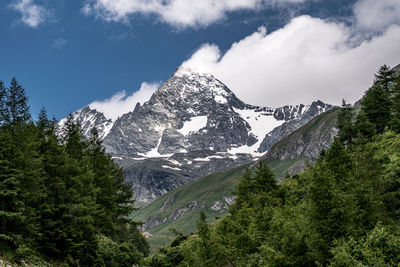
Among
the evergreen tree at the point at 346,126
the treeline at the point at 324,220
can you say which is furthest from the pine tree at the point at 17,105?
the evergreen tree at the point at 346,126

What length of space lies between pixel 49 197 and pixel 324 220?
23475 millimetres

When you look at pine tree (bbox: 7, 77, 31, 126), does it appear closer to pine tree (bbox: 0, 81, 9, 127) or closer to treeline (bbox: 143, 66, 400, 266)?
pine tree (bbox: 0, 81, 9, 127)

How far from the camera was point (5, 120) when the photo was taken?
125 feet

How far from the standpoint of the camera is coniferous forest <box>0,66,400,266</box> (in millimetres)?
23469

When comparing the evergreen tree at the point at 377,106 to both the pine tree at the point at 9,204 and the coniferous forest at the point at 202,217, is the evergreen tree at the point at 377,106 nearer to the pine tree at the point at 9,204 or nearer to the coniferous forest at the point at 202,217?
the coniferous forest at the point at 202,217

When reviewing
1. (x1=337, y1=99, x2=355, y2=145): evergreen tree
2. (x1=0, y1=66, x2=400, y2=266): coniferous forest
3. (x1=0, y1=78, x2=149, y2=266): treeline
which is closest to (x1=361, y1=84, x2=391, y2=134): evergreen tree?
(x1=337, y1=99, x2=355, y2=145): evergreen tree

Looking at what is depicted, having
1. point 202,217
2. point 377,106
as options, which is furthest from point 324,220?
point 377,106

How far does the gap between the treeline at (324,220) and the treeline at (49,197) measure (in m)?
10.8

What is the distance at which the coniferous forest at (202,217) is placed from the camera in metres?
23.5

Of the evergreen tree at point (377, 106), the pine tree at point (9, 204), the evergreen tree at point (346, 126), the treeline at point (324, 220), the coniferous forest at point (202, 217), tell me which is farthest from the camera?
the evergreen tree at point (377, 106)

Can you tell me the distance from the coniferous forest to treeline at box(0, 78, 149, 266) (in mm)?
99

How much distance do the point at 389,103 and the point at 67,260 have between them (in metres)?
58.7

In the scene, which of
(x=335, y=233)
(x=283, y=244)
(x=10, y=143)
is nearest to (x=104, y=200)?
(x=10, y=143)

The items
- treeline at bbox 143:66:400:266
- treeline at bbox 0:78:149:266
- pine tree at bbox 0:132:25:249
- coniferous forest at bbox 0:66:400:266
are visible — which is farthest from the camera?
treeline at bbox 0:78:149:266
